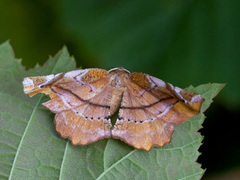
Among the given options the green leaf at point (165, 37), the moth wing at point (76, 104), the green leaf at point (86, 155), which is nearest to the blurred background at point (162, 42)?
the green leaf at point (165, 37)

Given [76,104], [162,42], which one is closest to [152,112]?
[76,104]

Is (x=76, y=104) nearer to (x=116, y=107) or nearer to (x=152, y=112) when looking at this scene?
(x=116, y=107)

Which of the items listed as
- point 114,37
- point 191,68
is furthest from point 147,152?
point 114,37

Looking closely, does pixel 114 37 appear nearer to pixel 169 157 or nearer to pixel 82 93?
pixel 82 93

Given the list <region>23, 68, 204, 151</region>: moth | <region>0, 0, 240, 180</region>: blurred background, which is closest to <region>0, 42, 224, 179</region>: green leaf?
<region>23, 68, 204, 151</region>: moth

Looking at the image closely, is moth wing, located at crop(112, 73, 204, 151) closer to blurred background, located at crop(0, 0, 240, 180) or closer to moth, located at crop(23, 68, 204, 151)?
moth, located at crop(23, 68, 204, 151)

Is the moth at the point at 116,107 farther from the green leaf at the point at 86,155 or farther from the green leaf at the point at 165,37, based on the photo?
the green leaf at the point at 165,37
